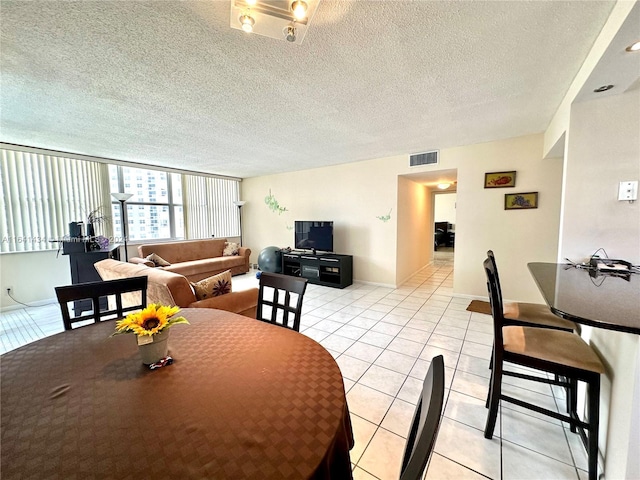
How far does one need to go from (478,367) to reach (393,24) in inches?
106

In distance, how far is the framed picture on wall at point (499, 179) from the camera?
3.67 m

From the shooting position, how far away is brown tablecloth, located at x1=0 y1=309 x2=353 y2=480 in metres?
0.62

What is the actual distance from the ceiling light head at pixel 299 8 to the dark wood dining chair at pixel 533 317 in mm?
1872

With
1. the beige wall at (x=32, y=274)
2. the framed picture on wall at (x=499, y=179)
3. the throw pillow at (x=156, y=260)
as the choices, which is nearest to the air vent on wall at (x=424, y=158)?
the framed picture on wall at (x=499, y=179)

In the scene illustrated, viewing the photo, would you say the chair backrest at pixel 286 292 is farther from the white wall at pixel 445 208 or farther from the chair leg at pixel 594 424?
the white wall at pixel 445 208

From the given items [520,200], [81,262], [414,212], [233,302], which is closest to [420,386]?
[233,302]

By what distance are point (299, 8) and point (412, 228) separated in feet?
15.7

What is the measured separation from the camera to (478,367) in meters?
2.23

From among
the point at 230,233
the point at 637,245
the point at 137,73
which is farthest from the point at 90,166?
the point at 637,245

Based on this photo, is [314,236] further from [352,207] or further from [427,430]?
[427,430]

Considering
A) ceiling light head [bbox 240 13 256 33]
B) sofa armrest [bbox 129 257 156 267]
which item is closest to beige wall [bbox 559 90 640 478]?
ceiling light head [bbox 240 13 256 33]

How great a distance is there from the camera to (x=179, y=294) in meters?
2.21

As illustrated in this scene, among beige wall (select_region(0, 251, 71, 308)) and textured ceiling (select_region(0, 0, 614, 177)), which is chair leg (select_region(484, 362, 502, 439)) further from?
beige wall (select_region(0, 251, 71, 308))

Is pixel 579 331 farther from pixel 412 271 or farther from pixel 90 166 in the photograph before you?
pixel 90 166
